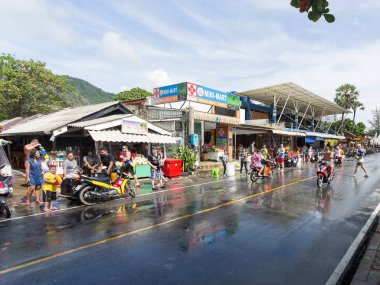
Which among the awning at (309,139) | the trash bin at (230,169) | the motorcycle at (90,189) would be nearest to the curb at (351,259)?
the motorcycle at (90,189)

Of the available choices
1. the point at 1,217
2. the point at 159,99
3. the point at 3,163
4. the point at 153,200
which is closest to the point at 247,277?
the point at 153,200

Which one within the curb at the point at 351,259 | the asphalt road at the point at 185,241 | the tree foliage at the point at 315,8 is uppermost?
the tree foliage at the point at 315,8

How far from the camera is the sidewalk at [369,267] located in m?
4.02

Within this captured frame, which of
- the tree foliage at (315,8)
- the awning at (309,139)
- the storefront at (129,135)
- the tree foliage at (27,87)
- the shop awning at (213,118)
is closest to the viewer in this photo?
the tree foliage at (315,8)

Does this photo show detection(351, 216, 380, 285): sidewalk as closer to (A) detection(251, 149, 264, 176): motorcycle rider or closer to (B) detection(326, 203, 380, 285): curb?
(B) detection(326, 203, 380, 285): curb

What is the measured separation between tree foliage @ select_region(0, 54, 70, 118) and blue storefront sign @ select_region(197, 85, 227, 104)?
1911cm

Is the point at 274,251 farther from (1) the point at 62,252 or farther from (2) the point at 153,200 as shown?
(2) the point at 153,200

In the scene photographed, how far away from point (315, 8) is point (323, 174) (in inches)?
402

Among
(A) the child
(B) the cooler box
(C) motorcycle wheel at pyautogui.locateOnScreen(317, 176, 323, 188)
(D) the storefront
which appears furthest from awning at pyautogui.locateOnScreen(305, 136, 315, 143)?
(A) the child

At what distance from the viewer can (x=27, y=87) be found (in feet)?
92.9

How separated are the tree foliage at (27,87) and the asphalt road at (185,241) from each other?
25.4 m

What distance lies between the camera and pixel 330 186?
1202cm

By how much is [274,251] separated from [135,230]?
9.81 feet

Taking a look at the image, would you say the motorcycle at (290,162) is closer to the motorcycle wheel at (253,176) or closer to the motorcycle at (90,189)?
the motorcycle wheel at (253,176)
